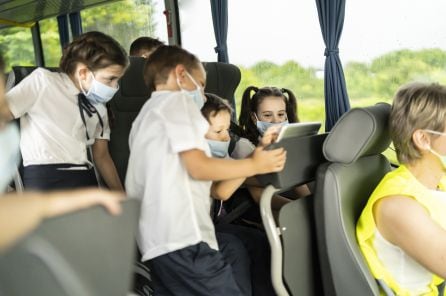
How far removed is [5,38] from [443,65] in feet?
18.8

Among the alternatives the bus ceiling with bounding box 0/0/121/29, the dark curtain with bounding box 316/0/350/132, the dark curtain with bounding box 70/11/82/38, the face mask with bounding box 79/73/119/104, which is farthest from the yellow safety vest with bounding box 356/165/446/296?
the dark curtain with bounding box 70/11/82/38

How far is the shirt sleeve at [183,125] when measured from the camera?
1.27 metres

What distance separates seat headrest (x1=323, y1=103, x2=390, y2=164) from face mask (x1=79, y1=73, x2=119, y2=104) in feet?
2.89

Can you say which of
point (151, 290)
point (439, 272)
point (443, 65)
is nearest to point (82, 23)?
point (443, 65)

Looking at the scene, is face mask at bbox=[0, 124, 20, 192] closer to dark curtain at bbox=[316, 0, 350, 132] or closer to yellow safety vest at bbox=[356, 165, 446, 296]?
yellow safety vest at bbox=[356, 165, 446, 296]

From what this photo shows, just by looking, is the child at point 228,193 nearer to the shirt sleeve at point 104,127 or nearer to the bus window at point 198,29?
the shirt sleeve at point 104,127

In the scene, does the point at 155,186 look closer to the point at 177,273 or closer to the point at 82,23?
the point at 177,273

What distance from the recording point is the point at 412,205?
123cm

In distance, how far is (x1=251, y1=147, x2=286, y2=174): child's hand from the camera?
4.27 feet

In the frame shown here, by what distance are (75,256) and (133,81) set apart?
5.77 feet

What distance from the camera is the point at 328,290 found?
146cm

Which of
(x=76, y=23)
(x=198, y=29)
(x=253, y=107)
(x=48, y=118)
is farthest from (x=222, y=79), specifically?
(x=76, y=23)

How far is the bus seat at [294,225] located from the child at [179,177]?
8 centimetres

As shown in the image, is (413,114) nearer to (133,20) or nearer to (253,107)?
(253,107)
